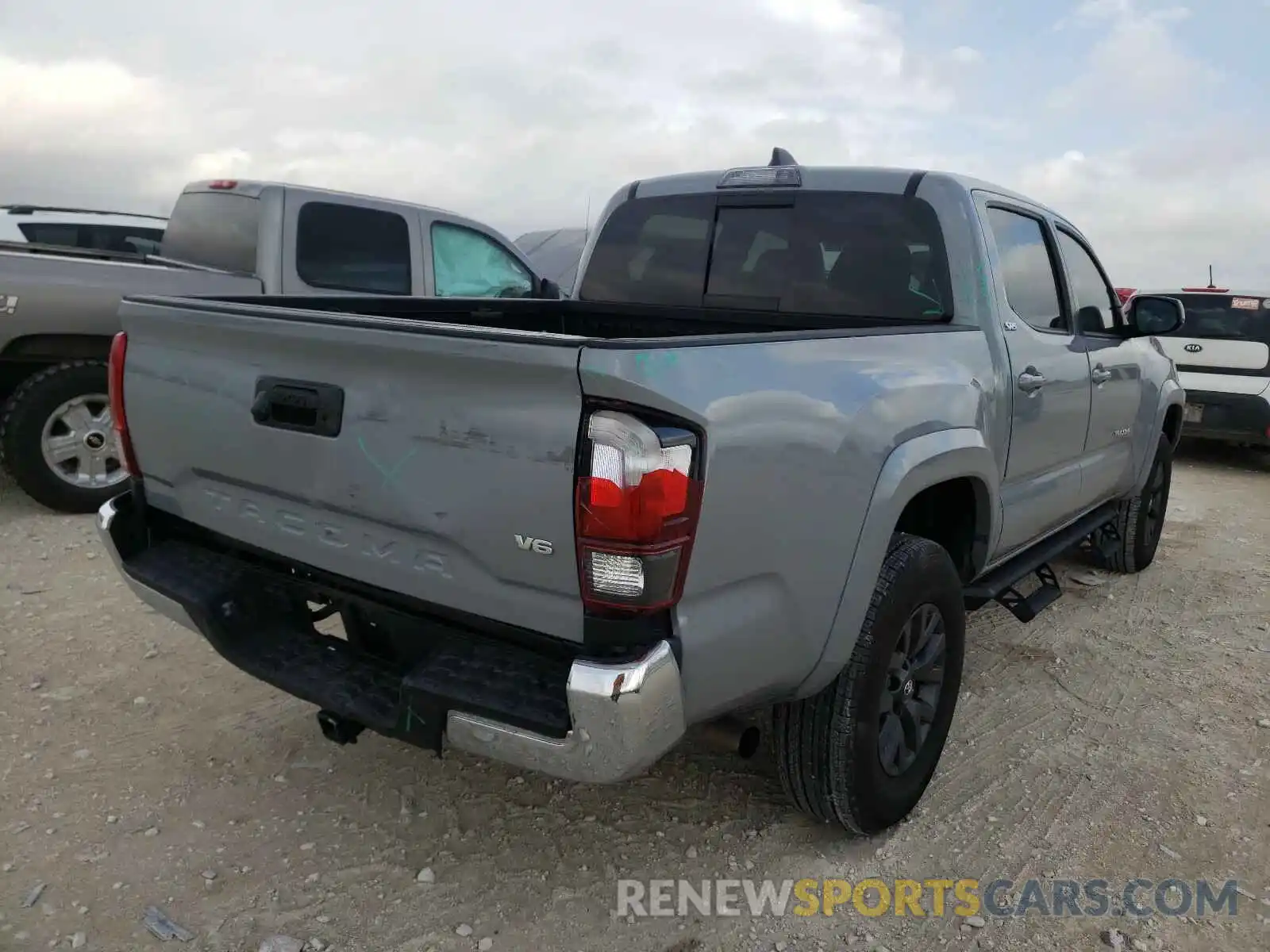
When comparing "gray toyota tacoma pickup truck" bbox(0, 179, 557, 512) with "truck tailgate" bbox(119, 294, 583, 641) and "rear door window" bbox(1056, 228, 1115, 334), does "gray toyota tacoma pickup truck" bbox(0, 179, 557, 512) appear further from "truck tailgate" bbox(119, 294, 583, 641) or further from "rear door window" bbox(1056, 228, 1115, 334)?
"rear door window" bbox(1056, 228, 1115, 334)

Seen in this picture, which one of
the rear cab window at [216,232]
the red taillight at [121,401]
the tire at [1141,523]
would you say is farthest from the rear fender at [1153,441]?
the rear cab window at [216,232]

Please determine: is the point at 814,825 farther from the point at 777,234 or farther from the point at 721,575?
the point at 777,234

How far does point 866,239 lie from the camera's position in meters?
3.23

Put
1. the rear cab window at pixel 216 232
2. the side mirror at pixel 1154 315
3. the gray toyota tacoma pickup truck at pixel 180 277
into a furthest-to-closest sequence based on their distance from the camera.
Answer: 1. the rear cab window at pixel 216 232
2. the gray toyota tacoma pickup truck at pixel 180 277
3. the side mirror at pixel 1154 315

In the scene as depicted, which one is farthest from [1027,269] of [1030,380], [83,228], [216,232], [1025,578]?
[83,228]

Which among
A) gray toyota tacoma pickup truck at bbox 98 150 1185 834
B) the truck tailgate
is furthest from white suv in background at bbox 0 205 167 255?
the truck tailgate

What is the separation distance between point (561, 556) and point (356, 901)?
3.87 ft

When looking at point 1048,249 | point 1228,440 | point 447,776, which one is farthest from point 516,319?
point 1228,440

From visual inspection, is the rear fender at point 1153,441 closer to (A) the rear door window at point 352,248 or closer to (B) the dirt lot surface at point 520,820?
(B) the dirt lot surface at point 520,820

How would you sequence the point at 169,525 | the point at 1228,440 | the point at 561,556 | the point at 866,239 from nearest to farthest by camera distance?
the point at 561,556, the point at 169,525, the point at 866,239, the point at 1228,440

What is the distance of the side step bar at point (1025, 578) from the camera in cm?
326

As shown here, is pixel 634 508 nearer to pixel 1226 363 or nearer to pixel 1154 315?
pixel 1154 315

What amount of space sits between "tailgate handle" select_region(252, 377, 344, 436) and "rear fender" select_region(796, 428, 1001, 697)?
49.5 inches

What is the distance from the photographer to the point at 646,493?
1.81 metres
